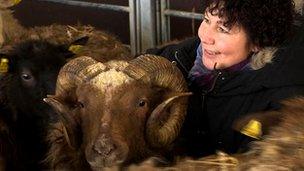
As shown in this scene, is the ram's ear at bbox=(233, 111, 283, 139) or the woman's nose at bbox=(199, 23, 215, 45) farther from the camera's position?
the woman's nose at bbox=(199, 23, 215, 45)

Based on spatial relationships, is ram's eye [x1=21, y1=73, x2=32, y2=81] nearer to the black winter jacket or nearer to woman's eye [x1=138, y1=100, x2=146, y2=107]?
the black winter jacket

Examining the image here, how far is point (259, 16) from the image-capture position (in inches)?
138

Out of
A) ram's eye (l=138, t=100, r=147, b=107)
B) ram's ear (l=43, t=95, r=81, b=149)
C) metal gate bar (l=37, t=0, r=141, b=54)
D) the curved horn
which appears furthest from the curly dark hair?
metal gate bar (l=37, t=0, r=141, b=54)

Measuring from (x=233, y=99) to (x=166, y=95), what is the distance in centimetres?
44

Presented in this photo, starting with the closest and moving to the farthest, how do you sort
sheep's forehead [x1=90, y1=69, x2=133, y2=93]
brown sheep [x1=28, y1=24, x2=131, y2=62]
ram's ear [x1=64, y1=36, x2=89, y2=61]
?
sheep's forehead [x1=90, y1=69, x2=133, y2=93], ram's ear [x1=64, y1=36, x2=89, y2=61], brown sheep [x1=28, y1=24, x2=131, y2=62]

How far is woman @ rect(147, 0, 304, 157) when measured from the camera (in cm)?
343

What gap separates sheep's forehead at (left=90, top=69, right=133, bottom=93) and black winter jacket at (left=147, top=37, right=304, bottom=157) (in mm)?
629

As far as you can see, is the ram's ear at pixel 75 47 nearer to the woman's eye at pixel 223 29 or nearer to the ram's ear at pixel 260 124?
the woman's eye at pixel 223 29

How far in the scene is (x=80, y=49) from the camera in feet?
16.7

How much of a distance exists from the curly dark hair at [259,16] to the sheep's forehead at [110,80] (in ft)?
2.40

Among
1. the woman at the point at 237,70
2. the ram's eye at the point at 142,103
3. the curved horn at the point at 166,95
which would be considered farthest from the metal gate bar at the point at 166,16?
the ram's eye at the point at 142,103

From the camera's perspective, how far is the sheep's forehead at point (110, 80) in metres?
3.35

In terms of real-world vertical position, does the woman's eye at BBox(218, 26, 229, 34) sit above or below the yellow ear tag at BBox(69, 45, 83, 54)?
above

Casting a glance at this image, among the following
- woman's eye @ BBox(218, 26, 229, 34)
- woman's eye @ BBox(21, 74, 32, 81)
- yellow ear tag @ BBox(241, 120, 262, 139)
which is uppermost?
woman's eye @ BBox(218, 26, 229, 34)
